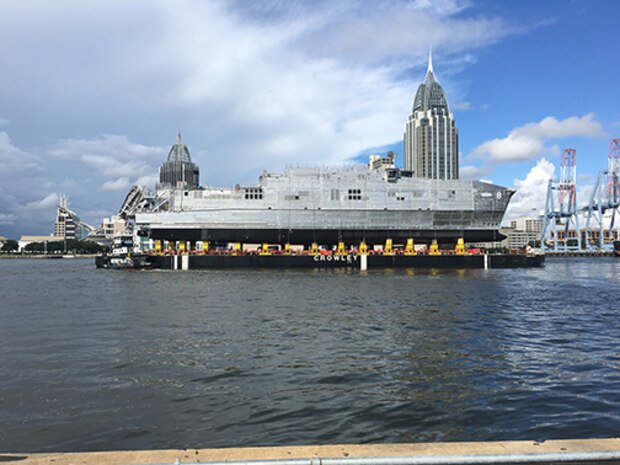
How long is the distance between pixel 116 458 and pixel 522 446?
4.63 m

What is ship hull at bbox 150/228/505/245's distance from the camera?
6028cm

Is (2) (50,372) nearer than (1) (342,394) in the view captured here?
No

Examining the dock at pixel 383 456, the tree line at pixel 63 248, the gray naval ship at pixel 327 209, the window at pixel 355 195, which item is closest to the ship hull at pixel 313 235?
the gray naval ship at pixel 327 209

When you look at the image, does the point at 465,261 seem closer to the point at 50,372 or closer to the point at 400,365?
the point at 400,365

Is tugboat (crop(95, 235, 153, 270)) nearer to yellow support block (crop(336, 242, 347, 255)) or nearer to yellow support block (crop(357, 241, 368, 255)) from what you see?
yellow support block (crop(336, 242, 347, 255))

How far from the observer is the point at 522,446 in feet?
17.3

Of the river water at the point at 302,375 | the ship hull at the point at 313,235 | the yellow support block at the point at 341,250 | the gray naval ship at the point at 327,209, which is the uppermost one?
the gray naval ship at the point at 327,209

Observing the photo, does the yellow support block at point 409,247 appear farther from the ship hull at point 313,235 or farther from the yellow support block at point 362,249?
the yellow support block at point 362,249

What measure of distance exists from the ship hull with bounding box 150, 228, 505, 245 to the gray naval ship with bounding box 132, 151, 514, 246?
0.13m

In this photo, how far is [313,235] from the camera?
60875mm

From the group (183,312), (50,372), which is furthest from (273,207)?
(50,372)

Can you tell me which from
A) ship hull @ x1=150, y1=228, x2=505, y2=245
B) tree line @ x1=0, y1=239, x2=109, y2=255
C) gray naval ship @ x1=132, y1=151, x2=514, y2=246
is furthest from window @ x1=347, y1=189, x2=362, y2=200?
tree line @ x1=0, y1=239, x2=109, y2=255

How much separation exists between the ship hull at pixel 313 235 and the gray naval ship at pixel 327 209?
0.13 meters

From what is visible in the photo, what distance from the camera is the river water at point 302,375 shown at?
7.87 m
